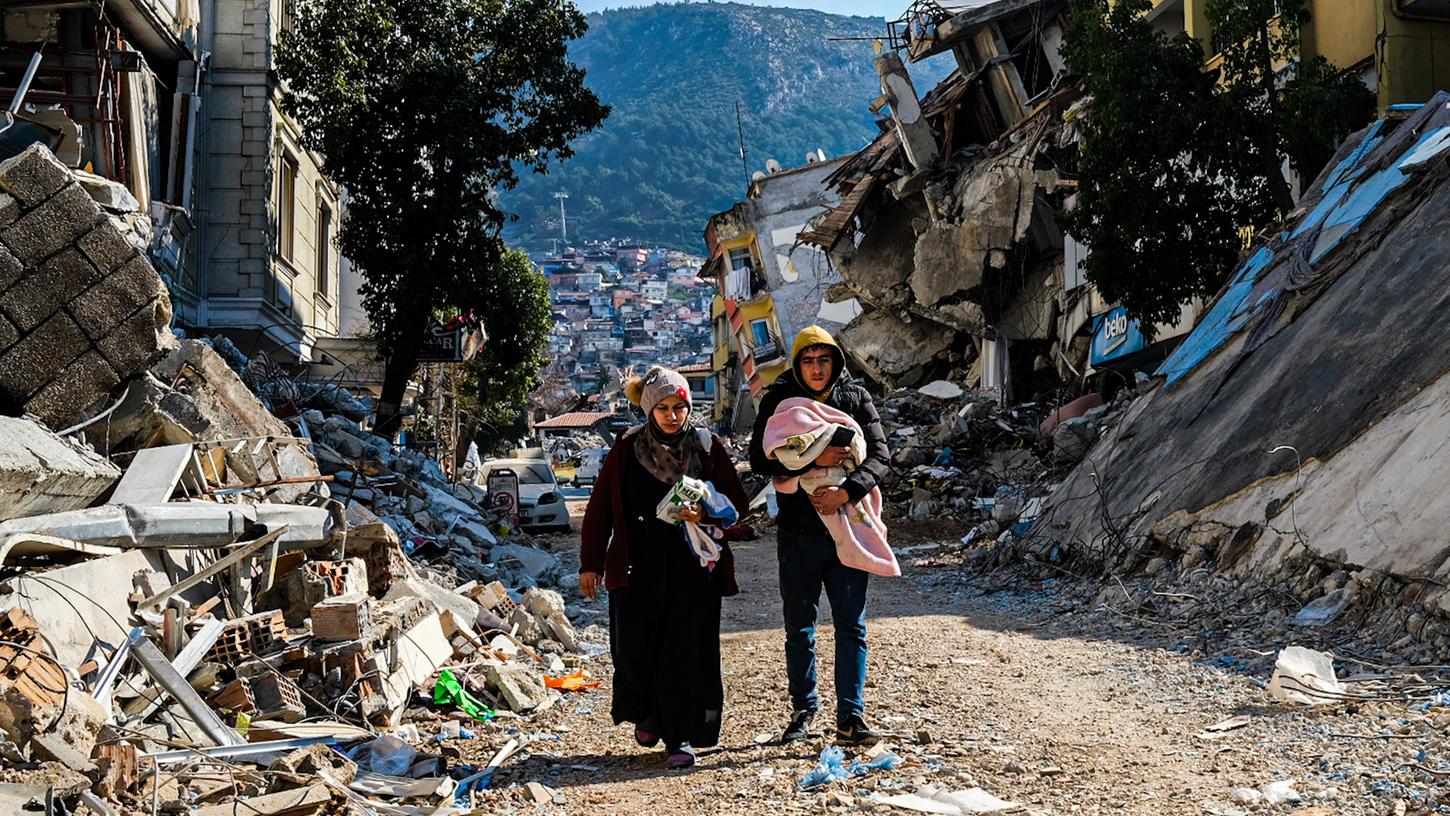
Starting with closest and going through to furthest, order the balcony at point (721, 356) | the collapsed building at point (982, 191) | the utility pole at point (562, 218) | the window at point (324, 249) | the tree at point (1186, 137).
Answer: the tree at point (1186, 137) → the window at point (324, 249) → the collapsed building at point (982, 191) → the balcony at point (721, 356) → the utility pole at point (562, 218)

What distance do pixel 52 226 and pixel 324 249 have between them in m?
16.6

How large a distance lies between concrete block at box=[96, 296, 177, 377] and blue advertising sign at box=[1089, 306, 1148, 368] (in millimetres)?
14248

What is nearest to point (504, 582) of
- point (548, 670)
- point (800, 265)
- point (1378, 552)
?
point (548, 670)

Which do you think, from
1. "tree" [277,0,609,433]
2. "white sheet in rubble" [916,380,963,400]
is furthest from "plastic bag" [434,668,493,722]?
"white sheet in rubble" [916,380,963,400]

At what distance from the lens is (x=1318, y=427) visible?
812 cm

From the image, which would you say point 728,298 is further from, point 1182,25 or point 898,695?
point 898,695

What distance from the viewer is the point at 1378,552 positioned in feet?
21.9

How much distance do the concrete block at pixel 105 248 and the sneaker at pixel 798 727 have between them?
17.7 feet

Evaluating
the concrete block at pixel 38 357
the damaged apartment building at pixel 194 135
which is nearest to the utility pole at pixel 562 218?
the damaged apartment building at pixel 194 135

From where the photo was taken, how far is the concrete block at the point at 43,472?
6305 mm

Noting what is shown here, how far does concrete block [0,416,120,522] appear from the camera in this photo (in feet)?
20.7

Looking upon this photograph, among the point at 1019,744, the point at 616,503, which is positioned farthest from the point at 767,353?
the point at 1019,744

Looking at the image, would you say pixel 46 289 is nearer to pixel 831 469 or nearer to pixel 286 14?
pixel 831 469

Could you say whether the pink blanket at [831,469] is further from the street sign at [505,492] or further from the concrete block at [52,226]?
the street sign at [505,492]
